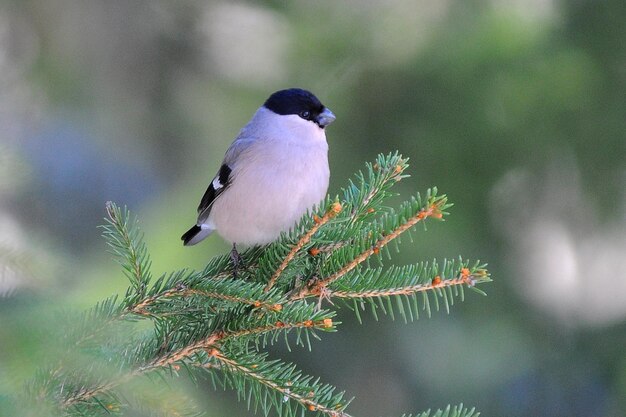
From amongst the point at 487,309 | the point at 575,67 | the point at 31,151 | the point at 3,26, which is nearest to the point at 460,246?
the point at 487,309

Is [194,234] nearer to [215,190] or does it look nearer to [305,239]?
[215,190]

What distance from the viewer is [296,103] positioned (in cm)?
479

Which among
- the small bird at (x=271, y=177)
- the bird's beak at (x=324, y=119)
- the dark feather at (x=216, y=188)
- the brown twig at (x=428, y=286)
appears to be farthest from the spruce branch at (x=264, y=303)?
the bird's beak at (x=324, y=119)

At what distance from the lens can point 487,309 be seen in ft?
17.5

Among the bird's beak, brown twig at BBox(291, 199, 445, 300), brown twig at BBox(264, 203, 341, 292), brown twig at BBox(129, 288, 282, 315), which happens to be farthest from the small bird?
brown twig at BBox(129, 288, 282, 315)

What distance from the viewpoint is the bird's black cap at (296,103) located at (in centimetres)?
474

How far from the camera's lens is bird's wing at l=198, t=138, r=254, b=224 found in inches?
179

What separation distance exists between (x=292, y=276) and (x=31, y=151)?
3719 millimetres

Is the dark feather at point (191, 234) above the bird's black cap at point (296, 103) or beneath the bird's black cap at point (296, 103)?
beneath

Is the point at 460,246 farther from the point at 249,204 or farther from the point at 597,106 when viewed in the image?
the point at 249,204

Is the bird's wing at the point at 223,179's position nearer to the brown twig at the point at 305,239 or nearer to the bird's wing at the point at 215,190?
the bird's wing at the point at 215,190

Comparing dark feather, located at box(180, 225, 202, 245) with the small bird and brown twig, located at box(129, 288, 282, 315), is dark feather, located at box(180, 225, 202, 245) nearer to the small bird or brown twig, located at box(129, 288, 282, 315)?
the small bird

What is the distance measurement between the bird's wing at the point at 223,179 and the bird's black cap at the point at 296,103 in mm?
312

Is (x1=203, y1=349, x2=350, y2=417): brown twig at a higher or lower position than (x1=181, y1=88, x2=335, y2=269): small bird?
lower
